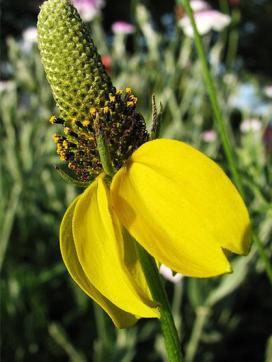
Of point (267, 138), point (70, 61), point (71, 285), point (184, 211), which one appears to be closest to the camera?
point (184, 211)

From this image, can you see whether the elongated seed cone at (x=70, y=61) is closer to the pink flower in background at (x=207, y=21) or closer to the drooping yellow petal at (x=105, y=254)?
the drooping yellow petal at (x=105, y=254)

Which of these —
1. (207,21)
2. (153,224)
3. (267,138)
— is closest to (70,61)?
(153,224)

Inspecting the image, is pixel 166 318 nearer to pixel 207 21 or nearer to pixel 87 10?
pixel 207 21

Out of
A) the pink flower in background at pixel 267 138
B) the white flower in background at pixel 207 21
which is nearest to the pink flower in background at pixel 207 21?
the white flower in background at pixel 207 21

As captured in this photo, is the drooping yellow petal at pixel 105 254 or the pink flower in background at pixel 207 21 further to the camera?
the pink flower in background at pixel 207 21

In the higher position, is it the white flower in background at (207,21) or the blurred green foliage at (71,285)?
the white flower in background at (207,21)
